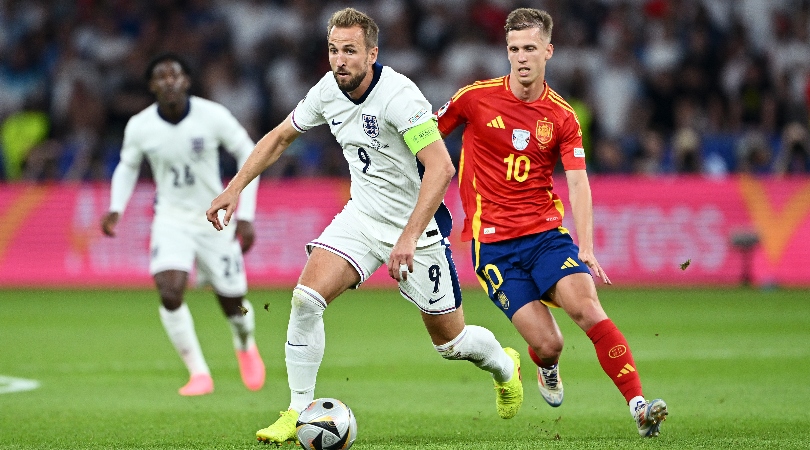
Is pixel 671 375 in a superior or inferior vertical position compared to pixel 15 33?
inferior

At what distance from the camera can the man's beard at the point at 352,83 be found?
266 inches

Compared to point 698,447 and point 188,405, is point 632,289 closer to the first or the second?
point 188,405

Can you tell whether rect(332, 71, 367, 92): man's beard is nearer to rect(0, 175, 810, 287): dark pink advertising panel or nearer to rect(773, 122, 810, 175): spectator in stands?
rect(0, 175, 810, 287): dark pink advertising panel

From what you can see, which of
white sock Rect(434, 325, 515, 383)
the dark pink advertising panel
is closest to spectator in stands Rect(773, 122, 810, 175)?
the dark pink advertising panel

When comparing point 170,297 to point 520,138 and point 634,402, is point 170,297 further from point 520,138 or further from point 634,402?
point 634,402

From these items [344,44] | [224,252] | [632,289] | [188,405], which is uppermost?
[344,44]

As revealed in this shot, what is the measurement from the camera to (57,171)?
752 inches

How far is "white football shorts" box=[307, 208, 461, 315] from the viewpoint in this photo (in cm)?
704

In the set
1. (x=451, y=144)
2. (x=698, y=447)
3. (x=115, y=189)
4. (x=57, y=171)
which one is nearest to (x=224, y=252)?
(x=115, y=189)

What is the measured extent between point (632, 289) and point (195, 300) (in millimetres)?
6007

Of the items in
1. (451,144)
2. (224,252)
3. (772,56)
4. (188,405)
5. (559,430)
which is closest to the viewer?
(559,430)

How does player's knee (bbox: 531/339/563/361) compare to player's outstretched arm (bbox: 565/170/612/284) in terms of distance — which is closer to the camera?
player's outstretched arm (bbox: 565/170/612/284)

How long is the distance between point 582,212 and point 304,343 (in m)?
1.75

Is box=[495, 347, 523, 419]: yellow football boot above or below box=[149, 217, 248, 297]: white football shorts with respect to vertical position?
below
